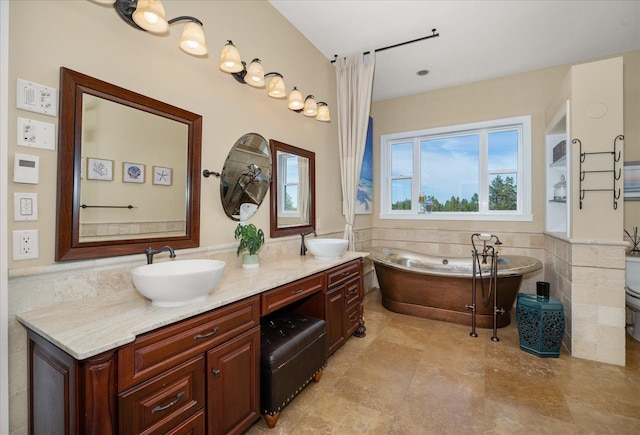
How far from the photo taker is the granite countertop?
1014mm

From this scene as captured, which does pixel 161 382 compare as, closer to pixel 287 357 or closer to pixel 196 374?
pixel 196 374

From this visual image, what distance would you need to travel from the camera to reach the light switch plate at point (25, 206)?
4.08 feet

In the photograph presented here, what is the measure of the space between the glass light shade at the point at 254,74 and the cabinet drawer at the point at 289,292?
1.56 meters

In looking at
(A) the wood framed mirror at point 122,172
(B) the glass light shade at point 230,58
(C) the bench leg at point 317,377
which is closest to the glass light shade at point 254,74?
(B) the glass light shade at point 230,58

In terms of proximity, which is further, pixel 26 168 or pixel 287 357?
pixel 287 357

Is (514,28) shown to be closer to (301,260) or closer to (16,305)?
(301,260)

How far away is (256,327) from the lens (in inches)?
66.0

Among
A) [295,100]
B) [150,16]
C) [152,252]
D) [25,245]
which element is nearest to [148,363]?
[152,252]

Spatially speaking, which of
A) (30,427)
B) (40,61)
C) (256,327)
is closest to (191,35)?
(40,61)

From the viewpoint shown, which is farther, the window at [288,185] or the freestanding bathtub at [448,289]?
the freestanding bathtub at [448,289]

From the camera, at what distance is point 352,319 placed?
9.23 feet

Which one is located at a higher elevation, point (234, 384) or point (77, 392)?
point (77, 392)

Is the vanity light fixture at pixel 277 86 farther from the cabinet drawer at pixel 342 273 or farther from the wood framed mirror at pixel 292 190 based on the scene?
the cabinet drawer at pixel 342 273

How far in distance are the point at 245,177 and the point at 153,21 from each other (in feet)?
3.78
